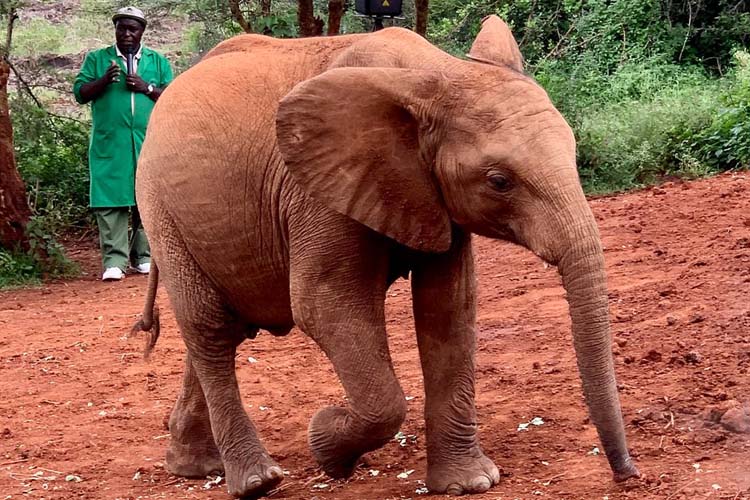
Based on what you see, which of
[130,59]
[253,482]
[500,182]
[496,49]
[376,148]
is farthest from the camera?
[130,59]

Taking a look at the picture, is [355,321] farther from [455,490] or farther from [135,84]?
[135,84]

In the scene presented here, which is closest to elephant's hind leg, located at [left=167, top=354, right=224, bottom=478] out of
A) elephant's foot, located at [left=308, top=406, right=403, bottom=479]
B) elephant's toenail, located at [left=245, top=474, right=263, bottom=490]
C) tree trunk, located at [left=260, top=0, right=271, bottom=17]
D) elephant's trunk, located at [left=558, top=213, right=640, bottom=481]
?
elephant's toenail, located at [left=245, top=474, right=263, bottom=490]

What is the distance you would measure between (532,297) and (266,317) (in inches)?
142

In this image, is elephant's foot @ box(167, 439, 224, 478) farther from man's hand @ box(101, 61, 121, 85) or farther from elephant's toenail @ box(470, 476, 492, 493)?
man's hand @ box(101, 61, 121, 85)

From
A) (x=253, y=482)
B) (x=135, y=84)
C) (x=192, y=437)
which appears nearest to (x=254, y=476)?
(x=253, y=482)

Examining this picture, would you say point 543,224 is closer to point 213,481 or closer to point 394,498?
point 394,498

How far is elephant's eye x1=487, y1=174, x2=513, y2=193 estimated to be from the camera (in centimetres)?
399

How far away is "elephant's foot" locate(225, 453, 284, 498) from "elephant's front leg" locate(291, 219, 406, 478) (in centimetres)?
62

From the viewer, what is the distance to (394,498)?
4.88 meters

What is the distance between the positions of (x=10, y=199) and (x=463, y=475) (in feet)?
24.8

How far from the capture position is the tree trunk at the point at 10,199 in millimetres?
11148

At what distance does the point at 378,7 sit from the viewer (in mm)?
11070

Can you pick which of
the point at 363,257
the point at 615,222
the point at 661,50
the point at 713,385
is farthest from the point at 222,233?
the point at 661,50

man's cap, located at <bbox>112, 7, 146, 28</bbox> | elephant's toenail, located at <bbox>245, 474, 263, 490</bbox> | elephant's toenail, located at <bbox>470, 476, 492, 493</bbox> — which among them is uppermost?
man's cap, located at <bbox>112, 7, 146, 28</bbox>
